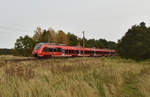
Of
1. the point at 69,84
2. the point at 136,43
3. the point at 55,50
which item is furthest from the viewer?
the point at 55,50

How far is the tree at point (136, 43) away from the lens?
16.2 meters

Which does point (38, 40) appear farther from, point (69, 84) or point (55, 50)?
point (69, 84)

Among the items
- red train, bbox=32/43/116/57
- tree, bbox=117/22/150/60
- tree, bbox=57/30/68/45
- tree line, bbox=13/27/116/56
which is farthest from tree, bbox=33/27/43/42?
tree, bbox=117/22/150/60

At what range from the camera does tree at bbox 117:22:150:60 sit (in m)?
16.2

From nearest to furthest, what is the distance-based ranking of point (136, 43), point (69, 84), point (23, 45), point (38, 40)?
point (69, 84)
point (136, 43)
point (23, 45)
point (38, 40)

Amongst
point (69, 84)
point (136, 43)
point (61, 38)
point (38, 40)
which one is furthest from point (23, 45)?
point (69, 84)

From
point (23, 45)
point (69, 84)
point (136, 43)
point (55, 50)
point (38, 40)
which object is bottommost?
point (69, 84)

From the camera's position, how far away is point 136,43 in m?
16.4

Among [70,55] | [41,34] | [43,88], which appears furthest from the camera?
[41,34]

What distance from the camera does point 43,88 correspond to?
3418 millimetres

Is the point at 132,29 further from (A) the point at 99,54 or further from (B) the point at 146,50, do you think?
(A) the point at 99,54

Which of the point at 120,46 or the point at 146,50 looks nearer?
the point at 146,50

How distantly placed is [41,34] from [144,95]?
133 ft

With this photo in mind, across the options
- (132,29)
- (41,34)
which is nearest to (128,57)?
(132,29)
